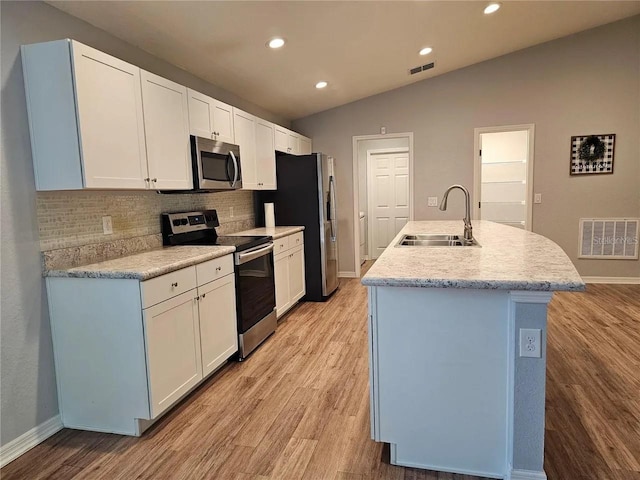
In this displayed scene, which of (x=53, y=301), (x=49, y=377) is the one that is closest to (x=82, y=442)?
(x=49, y=377)

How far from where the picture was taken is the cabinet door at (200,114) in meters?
2.91

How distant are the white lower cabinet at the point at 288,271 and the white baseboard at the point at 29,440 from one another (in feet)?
6.35

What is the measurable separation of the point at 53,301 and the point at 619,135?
600cm

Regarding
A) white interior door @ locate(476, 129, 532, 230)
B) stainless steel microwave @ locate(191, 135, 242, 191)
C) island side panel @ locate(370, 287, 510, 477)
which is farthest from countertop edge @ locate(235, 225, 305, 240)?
white interior door @ locate(476, 129, 532, 230)

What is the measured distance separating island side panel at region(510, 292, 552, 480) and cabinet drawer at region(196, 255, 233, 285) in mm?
1768

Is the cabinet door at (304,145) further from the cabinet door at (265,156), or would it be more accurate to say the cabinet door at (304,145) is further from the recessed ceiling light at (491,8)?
the recessed ceiling light at (491,8)

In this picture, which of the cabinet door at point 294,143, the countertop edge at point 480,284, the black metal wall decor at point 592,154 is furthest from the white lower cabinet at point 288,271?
the black metal wall decor at point 592,154

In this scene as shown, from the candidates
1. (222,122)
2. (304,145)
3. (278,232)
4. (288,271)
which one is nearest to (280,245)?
(278,232)

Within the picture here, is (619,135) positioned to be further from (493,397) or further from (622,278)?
(493,397)

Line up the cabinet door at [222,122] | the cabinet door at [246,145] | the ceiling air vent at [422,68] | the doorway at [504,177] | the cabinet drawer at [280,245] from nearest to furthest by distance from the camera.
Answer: the cabinet door at [222,122]
the cabinet door at [246,145]
the cabinet drawer at [280,245]
the ceiling air vent at [422,68]
the doorway at [504,177]

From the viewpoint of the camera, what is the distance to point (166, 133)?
2623 millimetres

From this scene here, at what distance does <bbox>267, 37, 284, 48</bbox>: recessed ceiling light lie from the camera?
3.12 m

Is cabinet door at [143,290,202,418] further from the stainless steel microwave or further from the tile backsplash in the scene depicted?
the stainless steel microwave

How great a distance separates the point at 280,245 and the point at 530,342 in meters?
2.64
